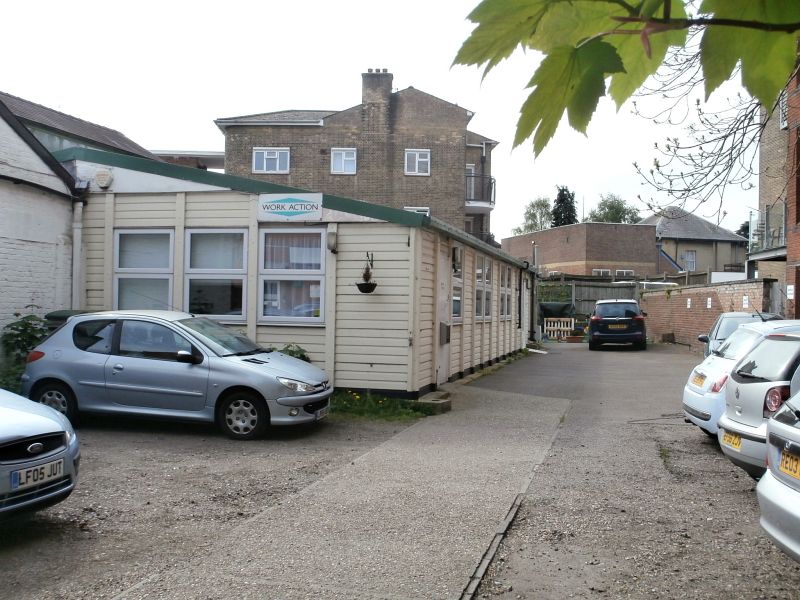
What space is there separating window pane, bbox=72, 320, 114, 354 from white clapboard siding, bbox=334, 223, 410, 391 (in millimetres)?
3687

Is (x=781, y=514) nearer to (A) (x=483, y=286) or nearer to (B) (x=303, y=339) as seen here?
(B) (x=303, y=339)

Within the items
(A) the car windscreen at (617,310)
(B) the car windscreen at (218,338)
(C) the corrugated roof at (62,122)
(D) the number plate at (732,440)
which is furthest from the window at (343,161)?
(D) the number plate at (732,440)

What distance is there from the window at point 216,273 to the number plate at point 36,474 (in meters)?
7.01

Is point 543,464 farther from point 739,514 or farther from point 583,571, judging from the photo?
point 583,571

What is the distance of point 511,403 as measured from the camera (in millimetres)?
12695

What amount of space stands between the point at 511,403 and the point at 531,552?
7672 millimetres

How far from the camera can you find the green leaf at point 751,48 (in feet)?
4.99

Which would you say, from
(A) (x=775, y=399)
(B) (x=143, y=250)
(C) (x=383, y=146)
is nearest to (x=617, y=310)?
(C) (x=383, y=146)

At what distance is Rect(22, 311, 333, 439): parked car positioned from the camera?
909cm

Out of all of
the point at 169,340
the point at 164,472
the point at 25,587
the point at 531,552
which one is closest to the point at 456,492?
the point at 531,552

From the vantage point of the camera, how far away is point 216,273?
40.8 ft

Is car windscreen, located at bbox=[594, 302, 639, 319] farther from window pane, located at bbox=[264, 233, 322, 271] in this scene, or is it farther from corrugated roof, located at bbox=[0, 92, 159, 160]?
window pane, located at bbox=[264, 233, 322, 271]

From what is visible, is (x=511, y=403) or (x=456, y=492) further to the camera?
(x=511, y=403)

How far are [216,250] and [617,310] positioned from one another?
19.1 meters
